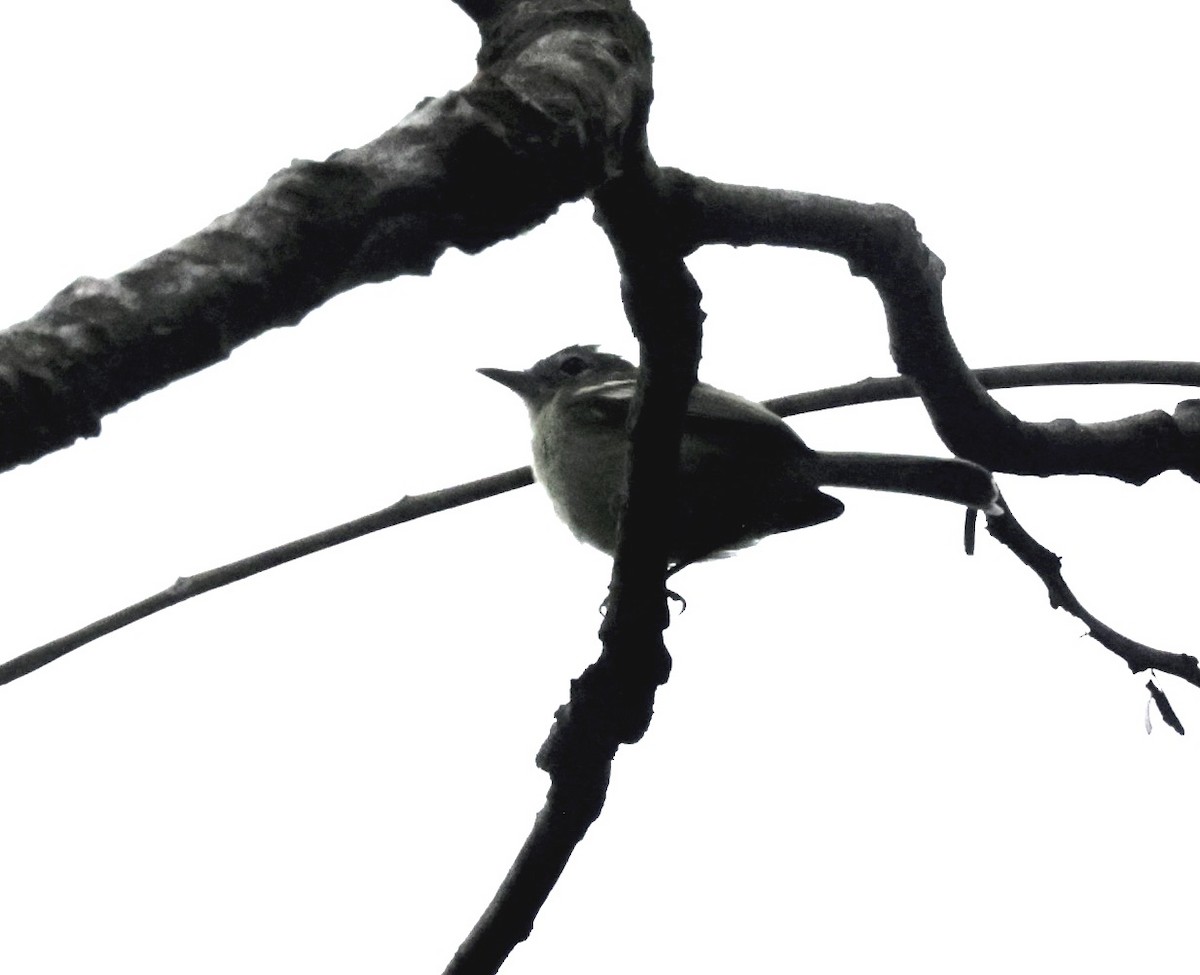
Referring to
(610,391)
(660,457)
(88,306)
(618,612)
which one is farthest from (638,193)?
(610,391)

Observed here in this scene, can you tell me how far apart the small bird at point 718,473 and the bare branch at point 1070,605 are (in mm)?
341

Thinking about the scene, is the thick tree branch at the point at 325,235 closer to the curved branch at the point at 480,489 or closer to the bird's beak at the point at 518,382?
the curved branch at the point at 480,489

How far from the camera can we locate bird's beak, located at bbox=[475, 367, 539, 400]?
714 centimetres

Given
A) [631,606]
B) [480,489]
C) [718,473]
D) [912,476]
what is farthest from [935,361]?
[718,473]

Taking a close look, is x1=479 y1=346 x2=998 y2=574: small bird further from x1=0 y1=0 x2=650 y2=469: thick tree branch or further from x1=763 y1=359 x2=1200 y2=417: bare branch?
x1=0 y1=0 x2=650 y2=469: thick tree branch

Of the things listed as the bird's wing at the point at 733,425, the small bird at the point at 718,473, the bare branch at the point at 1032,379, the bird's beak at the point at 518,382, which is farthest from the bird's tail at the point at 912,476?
the bird's beak at the point at 518,382

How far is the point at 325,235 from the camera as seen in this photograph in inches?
62.2

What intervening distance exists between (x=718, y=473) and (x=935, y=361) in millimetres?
1587

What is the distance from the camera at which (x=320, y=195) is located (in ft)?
5.24

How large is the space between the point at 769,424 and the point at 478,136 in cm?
361

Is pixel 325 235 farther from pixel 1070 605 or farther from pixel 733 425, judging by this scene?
pixel 733 425

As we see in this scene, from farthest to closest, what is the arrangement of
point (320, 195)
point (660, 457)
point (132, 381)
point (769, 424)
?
point (769, 424)
point (660, 457)
point (320, 195)
point (132, 381)

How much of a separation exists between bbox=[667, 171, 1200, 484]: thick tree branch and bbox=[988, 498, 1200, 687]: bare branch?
0.19 metres

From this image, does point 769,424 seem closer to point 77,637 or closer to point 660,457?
point 660,457
